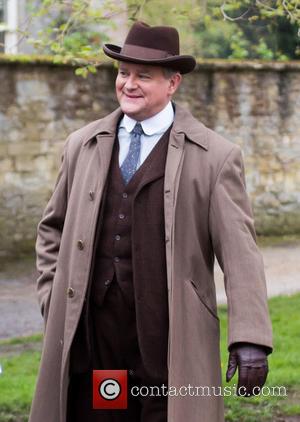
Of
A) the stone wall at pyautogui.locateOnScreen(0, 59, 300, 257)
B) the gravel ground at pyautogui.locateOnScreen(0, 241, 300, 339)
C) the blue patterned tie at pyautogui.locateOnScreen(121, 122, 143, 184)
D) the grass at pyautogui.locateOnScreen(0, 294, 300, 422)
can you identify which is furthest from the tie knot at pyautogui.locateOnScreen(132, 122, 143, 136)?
the stone wall at pyautogui.locateOnScreen(0, 59, 300, 257)

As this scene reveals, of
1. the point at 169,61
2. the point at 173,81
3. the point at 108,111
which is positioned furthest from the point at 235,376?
the point at 108,111

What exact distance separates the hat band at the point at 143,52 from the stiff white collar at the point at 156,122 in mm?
197

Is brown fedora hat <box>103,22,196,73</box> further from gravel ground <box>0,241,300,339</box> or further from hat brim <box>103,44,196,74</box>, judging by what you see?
gravel ground <box>0,241,300,339</box>

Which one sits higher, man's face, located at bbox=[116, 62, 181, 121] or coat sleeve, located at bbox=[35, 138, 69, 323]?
man's face, located at bbox=[116, 62, 181, 121]

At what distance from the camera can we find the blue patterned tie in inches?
152

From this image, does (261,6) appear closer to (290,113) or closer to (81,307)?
(81,307)

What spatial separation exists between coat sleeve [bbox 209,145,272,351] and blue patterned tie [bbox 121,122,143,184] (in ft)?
1.10

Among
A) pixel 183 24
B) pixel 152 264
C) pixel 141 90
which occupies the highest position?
pixel 183 24

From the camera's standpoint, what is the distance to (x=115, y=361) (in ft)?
12.6

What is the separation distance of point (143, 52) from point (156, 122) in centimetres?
27

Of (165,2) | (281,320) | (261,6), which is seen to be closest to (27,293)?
(281,320)

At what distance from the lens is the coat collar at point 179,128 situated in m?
3.86

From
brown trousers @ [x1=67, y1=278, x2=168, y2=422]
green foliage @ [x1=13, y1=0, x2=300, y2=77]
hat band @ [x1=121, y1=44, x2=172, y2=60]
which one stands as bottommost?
brown trousers @ [x1=67, y1=278, x2=168, y2=422]

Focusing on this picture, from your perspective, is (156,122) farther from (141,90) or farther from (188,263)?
(188,263)
